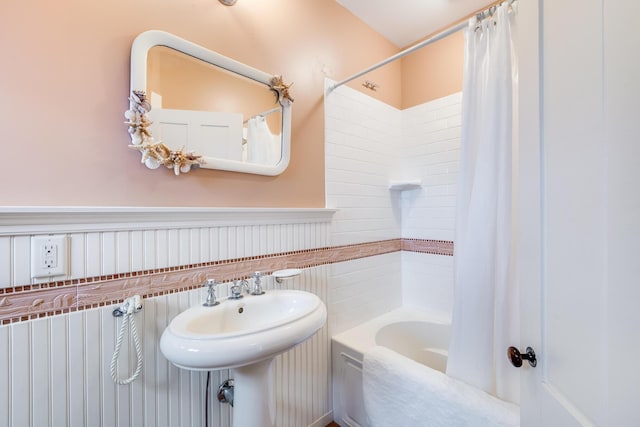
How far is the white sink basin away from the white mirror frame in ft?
1.91

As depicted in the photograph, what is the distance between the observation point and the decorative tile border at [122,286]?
0.80 metres

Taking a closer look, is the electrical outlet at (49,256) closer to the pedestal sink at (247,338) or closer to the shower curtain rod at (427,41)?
the pedestal sink at (247,338)

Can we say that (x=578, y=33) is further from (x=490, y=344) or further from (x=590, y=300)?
(x=490, y=344)

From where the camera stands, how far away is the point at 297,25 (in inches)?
60.3

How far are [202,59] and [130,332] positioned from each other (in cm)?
112

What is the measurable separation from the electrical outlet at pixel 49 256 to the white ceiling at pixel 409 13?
1959 millimetres

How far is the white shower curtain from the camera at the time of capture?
1.16 meters

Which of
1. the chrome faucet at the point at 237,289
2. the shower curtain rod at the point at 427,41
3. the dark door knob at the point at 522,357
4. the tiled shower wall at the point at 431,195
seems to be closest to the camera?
the dark door knob at the point at 522,357

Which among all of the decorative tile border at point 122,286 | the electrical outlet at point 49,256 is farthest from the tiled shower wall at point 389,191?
the electrical outlet at point 49,256

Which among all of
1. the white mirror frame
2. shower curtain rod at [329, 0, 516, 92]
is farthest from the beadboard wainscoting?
shower curtain rod at [329, 0, 516, 92]

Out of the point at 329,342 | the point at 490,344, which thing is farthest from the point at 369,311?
the point at 490,344

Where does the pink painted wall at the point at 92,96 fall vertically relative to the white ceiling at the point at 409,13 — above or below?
below

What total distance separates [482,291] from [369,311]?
2.80ft

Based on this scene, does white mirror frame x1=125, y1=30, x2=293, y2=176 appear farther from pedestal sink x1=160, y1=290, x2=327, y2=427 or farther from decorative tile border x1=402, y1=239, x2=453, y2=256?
decorative tile border x1=402, y1=239, x2=453, y2=256
